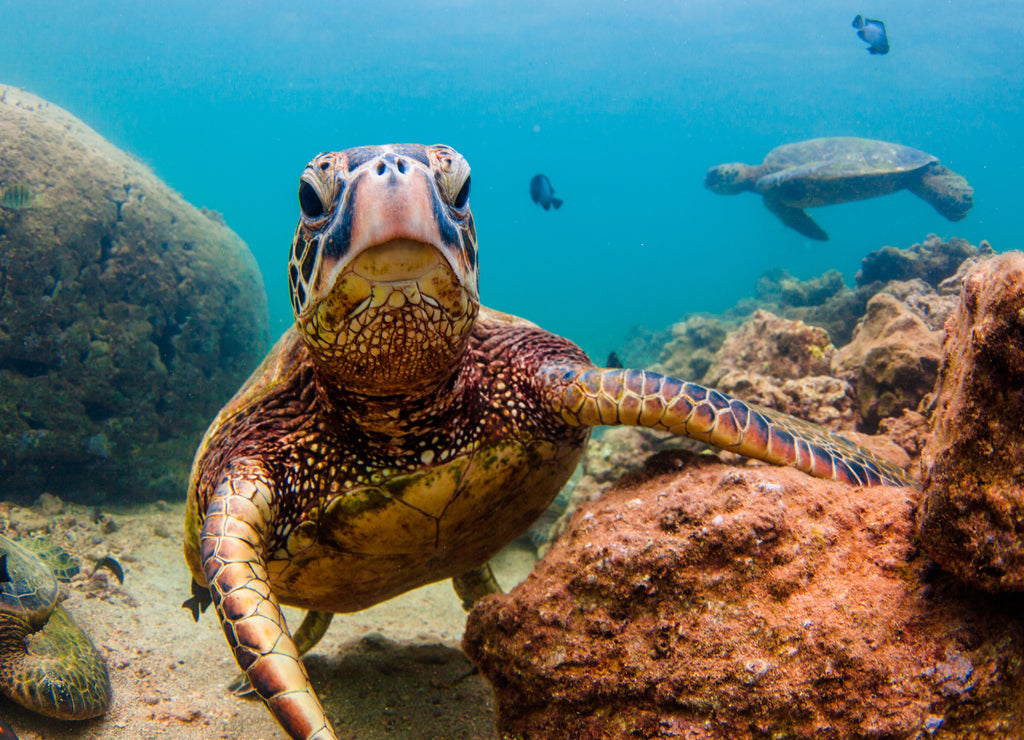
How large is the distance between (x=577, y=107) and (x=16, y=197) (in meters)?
89.1

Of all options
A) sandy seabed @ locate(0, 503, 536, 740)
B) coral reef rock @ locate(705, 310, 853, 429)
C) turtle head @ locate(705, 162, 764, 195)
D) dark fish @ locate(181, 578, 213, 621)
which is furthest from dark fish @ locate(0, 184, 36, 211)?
turtle head @ locate(705, 162, 764, 195)

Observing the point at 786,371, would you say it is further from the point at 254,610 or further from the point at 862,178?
the point at 862,178

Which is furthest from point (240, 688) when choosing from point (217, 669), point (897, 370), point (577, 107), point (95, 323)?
point (577, 107)

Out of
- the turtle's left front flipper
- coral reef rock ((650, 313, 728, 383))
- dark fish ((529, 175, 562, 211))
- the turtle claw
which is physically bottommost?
coral reef rock ((650, 313, 728, 383))

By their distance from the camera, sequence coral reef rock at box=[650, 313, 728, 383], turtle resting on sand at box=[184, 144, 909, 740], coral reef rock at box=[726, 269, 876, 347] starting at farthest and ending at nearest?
1. coral reef rock at box=[650, 313, 728, 383]
2. coral reef rock at box=[726, 269, 876, 347]
3. turtle resting on sand at box=[184, 144, 909, 740]

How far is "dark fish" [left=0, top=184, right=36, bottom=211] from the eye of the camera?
5914 mm

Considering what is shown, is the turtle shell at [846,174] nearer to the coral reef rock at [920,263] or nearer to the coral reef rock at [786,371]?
the coral reef rock at [920,263]

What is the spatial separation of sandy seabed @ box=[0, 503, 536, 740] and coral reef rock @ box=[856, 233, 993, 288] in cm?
795

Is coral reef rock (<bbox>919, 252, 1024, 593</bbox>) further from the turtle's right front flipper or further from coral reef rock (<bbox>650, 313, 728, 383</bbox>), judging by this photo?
the turtle's right front flipper

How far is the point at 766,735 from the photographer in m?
1.11

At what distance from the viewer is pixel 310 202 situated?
1477 millimetres

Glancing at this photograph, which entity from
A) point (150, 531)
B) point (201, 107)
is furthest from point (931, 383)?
point (201, 107)

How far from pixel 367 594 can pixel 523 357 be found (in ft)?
5.15

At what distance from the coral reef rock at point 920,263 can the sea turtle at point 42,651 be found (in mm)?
10199
